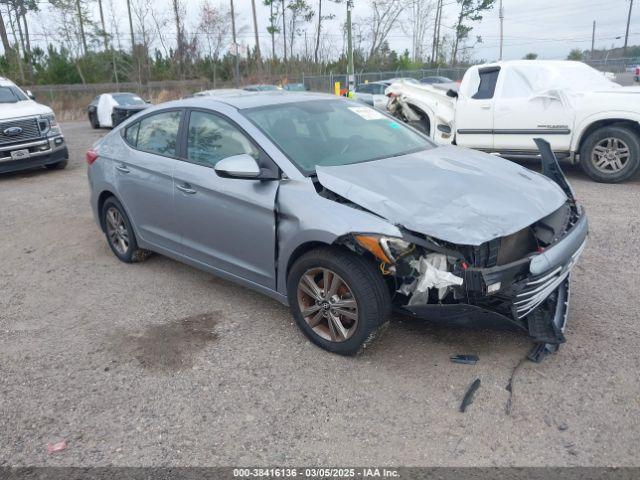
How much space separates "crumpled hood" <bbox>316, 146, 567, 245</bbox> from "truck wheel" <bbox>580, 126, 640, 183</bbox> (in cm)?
461

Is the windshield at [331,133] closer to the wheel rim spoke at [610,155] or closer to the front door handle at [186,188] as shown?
the front door handle at [186,188]

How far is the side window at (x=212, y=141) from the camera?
395 cm

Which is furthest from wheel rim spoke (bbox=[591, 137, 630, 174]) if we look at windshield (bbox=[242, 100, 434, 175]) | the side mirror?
the side mirror

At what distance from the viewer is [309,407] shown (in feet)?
9.92

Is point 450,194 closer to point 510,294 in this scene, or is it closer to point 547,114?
point 510,294

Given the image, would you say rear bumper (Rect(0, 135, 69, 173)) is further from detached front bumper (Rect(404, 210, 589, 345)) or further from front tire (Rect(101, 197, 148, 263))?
detached front bumper (Rect(404, 210, 589, 345))

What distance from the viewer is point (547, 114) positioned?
26.9 feet

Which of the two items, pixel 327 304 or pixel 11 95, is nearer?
pixel 327 304

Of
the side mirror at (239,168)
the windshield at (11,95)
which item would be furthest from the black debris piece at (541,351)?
the windshield at (11,95)

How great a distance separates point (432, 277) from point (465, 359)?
0.72m

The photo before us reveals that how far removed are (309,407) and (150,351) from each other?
131cm

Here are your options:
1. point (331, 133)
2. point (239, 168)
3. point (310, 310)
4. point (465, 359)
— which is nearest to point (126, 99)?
point (331, 133)

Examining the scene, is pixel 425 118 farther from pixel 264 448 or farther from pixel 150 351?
pixel 264 448

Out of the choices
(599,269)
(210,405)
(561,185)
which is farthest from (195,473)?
(599,269)
